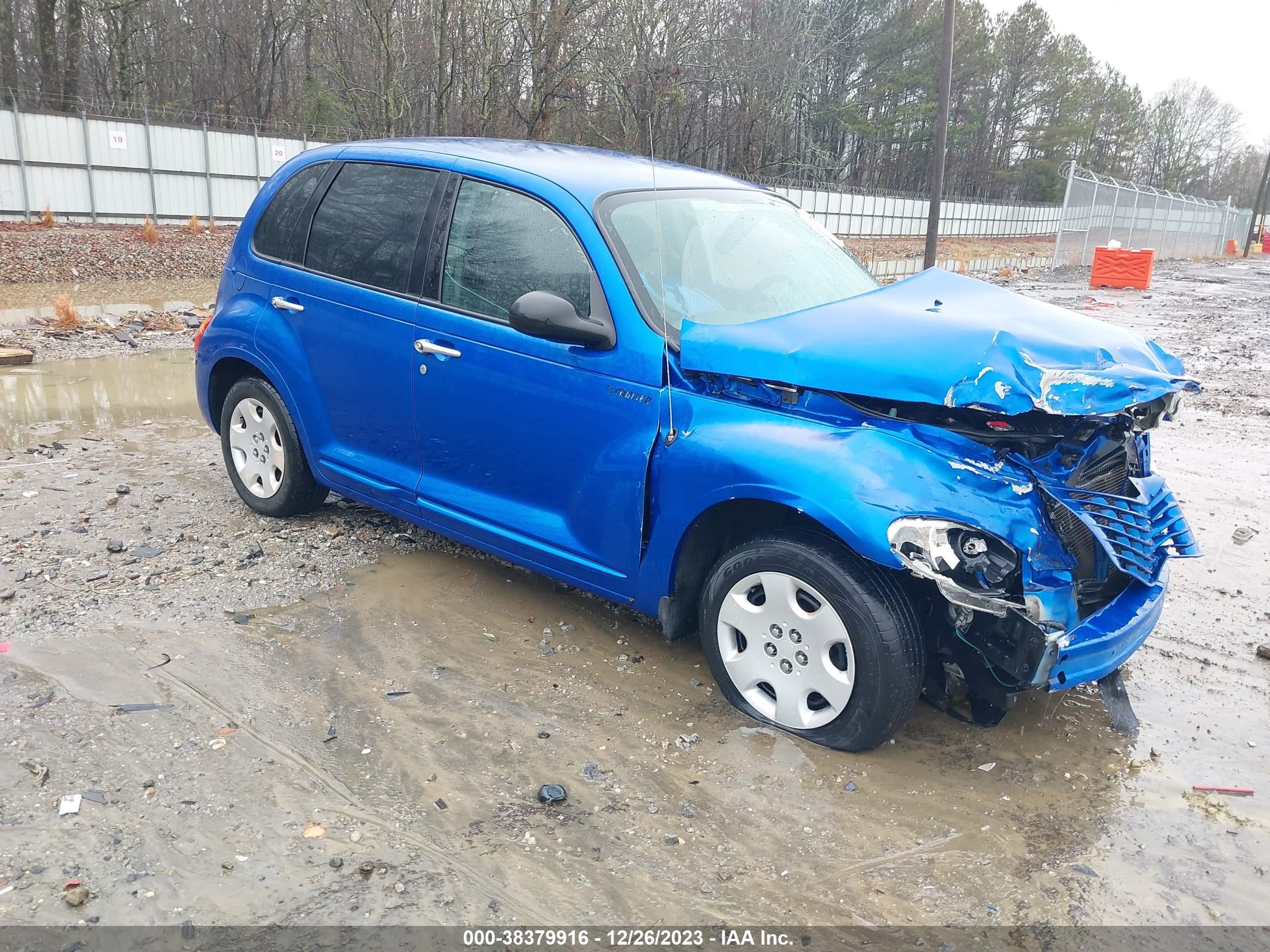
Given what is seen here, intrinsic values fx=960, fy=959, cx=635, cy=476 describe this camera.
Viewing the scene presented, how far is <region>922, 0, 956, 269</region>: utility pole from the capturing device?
16.5 metres

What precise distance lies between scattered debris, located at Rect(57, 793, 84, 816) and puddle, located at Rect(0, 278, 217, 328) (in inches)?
410

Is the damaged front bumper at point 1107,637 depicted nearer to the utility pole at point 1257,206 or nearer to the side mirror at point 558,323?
the side mirror at point 558,323

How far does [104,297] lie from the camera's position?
15.6m

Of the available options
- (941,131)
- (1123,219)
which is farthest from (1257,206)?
(941,131)

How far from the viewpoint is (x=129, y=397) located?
315 inches

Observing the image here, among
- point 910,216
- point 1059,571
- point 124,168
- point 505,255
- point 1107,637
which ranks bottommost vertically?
point 1107,637

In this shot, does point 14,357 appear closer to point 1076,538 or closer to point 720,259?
point 720,259

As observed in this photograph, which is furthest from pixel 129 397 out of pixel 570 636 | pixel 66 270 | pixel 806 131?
pixel 806 131

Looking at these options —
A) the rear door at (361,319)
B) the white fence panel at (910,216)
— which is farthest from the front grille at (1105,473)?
the white fence panel at (910,216)

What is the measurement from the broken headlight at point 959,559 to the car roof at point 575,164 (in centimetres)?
186

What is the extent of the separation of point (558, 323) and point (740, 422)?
77 centimetres

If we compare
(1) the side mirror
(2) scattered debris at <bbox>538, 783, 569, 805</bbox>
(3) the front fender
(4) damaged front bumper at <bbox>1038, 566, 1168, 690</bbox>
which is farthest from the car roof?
(4) damaged front bumper at <bbox>1038, 566, 1168, 690</bbox>

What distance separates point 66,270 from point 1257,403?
19.1 metres

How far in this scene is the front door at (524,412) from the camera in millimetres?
3670
